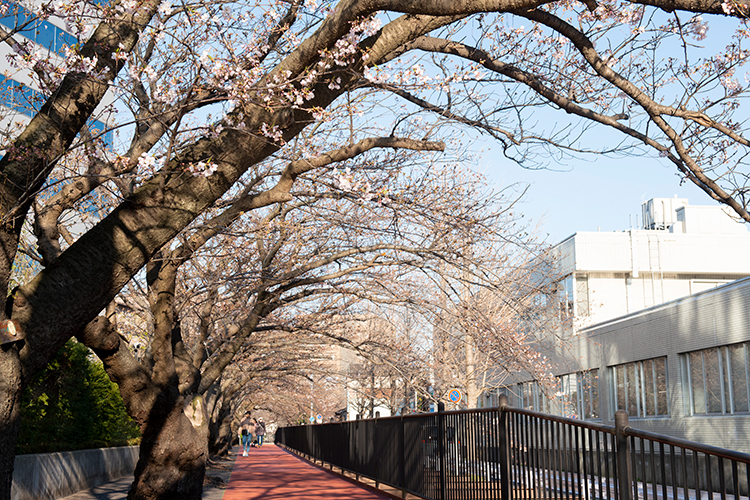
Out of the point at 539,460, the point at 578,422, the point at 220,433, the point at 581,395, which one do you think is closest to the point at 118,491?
the point at 539,460

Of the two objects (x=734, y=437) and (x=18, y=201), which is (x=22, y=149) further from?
(x=734, y=437)

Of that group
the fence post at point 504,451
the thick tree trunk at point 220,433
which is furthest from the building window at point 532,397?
the fence post at point 504,451

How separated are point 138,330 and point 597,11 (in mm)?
18050

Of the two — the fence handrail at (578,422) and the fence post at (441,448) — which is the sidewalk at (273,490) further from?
the fence handrail at (578,422)

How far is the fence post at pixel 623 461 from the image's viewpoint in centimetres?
493

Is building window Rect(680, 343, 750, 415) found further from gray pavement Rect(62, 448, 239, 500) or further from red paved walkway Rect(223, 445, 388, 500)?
gray pavement Rect(62, 448, 239, 500)

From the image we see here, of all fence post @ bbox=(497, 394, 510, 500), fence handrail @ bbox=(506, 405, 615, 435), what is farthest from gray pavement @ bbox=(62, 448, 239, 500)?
fence handrail @ bbox=(506, 405, 615, 435)

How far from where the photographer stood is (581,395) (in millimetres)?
32750

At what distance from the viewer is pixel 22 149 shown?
19.7ft

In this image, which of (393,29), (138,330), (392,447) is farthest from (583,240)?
(393,29)

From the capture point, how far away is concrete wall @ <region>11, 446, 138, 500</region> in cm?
1032

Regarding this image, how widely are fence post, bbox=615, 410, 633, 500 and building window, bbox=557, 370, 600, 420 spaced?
2597 cm

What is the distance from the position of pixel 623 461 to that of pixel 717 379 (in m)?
19.6

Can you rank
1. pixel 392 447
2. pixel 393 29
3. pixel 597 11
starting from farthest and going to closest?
1. pixel 392 447
2. pixel 597 11
3. pixel 393 29
